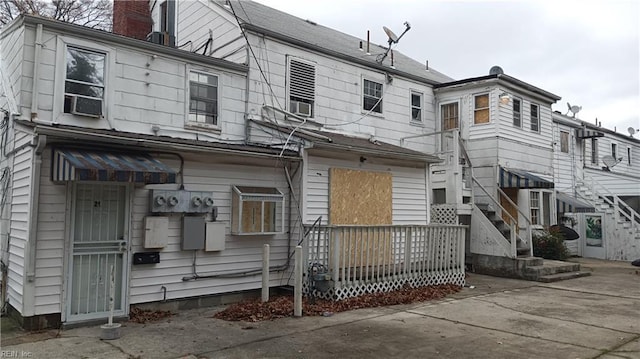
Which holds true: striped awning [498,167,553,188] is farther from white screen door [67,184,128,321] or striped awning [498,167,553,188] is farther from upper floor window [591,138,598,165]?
white screen door [67,184,128,321]

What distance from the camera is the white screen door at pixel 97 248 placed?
7000mm

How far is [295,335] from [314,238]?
270cm

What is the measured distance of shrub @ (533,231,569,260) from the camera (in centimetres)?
1466

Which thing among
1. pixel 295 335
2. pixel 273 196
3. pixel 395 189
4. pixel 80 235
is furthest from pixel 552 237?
pixel 80 235

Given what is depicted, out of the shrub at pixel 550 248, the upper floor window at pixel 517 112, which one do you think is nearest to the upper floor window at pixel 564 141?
the upper floor window at pixel 517 112

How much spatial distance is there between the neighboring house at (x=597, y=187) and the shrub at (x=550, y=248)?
2.78 metres

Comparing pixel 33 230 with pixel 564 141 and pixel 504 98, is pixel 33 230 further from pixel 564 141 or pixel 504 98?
pixel 564 141

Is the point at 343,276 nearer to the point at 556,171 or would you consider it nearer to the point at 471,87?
the point at 471,87

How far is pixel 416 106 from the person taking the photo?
Result: 14.9 meters

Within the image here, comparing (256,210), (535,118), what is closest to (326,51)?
(256,210)

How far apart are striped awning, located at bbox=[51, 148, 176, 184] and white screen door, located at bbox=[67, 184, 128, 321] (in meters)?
0.58

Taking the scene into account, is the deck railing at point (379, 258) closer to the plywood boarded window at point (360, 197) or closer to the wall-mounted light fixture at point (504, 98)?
the plywood boarded window at point (360, 197)

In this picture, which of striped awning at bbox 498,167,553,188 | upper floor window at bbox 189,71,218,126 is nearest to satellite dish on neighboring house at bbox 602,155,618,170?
striped awning at bbox 498,167,553,188

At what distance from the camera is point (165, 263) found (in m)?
7.88
